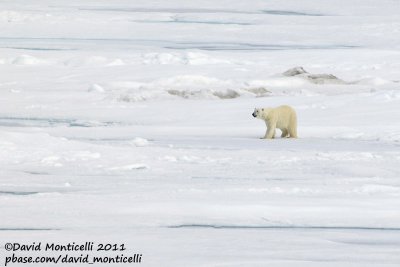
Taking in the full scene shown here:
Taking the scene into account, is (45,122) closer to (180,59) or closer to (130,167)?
(130,167)

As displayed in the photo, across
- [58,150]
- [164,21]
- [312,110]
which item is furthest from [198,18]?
[58,150]

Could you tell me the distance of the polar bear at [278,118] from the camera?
Answer: 8242mm

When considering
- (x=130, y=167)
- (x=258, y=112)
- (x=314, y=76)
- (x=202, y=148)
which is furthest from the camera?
(x=314, y=76)

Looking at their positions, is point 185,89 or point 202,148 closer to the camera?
point 202,148

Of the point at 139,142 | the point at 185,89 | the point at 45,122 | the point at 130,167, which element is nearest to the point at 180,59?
the point at 185,89

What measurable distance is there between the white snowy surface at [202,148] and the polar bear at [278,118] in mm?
162

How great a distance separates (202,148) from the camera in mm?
7703

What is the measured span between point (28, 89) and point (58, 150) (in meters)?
A: 4.47

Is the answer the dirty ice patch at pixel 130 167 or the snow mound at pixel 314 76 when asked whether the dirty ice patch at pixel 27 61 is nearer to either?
the snow mound at pixel 314 76

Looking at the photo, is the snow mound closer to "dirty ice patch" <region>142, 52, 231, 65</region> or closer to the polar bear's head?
"dirty ice patch" <region>142, 52, 231, 65</region>

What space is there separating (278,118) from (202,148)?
854 mm

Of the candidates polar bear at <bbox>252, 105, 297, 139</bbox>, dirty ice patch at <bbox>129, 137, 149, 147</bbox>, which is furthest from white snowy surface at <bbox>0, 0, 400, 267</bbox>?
polar bear at <bbox>252, 105, 297, 139</bbox>

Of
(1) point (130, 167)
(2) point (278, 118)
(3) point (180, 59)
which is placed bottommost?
(1) point (130, 167)

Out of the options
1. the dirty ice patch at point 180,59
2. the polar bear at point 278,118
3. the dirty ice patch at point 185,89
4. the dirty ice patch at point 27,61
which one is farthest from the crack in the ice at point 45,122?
the dirty ice patch at point 180,59
